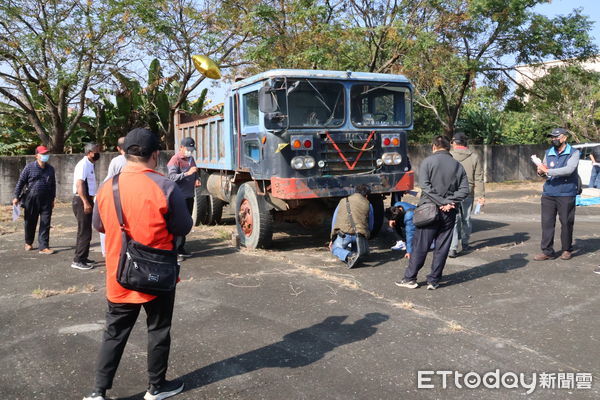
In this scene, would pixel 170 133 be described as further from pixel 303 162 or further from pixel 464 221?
pixel 464 221

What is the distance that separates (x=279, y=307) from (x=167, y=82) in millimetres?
12526

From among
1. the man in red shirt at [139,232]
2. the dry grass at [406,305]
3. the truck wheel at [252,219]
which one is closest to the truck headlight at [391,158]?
the truck wheel at [252,219]

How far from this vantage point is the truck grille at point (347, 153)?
7.41 meters

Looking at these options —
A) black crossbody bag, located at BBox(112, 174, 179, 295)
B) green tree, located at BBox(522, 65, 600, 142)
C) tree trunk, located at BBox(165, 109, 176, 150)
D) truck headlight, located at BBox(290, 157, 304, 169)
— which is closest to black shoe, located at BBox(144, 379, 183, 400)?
black crossbody bag, located at BBox(112, 174, 179, 295)

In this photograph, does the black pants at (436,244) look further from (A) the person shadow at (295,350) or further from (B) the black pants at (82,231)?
(B) the black pants at (82,231)

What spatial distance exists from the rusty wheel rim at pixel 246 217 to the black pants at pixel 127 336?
4718 millimetres

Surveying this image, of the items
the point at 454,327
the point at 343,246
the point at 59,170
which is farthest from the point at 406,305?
the point at 59,170

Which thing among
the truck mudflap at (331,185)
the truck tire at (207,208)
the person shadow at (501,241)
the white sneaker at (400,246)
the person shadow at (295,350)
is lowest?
the person shadow at (295,350)

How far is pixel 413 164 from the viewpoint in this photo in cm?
1736

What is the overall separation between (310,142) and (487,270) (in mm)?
2815

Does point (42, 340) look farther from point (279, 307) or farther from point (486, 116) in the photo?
point (486, 116)

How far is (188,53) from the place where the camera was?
1536 cm

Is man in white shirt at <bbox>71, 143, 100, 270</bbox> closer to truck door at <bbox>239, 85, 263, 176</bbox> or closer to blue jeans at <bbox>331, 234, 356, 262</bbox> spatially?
truck door at <bbox>239, 85, 263, 176</bbox>

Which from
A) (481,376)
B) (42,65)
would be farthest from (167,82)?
(481,376)
